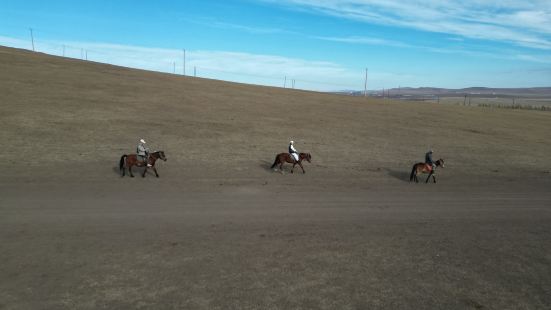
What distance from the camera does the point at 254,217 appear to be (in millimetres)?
13680

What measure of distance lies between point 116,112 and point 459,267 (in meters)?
26.3

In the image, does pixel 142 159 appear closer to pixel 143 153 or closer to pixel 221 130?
pixel 143 153

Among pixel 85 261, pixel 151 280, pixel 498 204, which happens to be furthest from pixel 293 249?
pixel 498 204

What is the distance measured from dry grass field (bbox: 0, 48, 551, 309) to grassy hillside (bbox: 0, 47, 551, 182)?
21cm

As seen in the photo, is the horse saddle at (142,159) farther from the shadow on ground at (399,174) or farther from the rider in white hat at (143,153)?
the shadow on ground at (399,174)

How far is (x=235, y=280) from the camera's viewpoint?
9.20 m

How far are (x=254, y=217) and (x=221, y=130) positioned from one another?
49.5 ft

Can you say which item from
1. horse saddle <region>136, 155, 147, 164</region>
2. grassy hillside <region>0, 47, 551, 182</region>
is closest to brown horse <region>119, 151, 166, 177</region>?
horse saddle <region>136, 155, 147, 164</region>

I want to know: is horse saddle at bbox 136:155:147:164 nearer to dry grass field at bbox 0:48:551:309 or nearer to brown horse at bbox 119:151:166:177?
brown horse at bbox 119:151:166:177

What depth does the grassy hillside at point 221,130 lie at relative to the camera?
21.0 metres

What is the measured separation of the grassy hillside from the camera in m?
21.0

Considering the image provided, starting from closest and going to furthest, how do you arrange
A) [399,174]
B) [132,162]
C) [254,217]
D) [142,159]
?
[254,217] < [132,162] < [142,159] < [399,174]

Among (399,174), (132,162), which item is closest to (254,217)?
(132,162)

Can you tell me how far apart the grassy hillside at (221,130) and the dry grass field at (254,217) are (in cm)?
21
